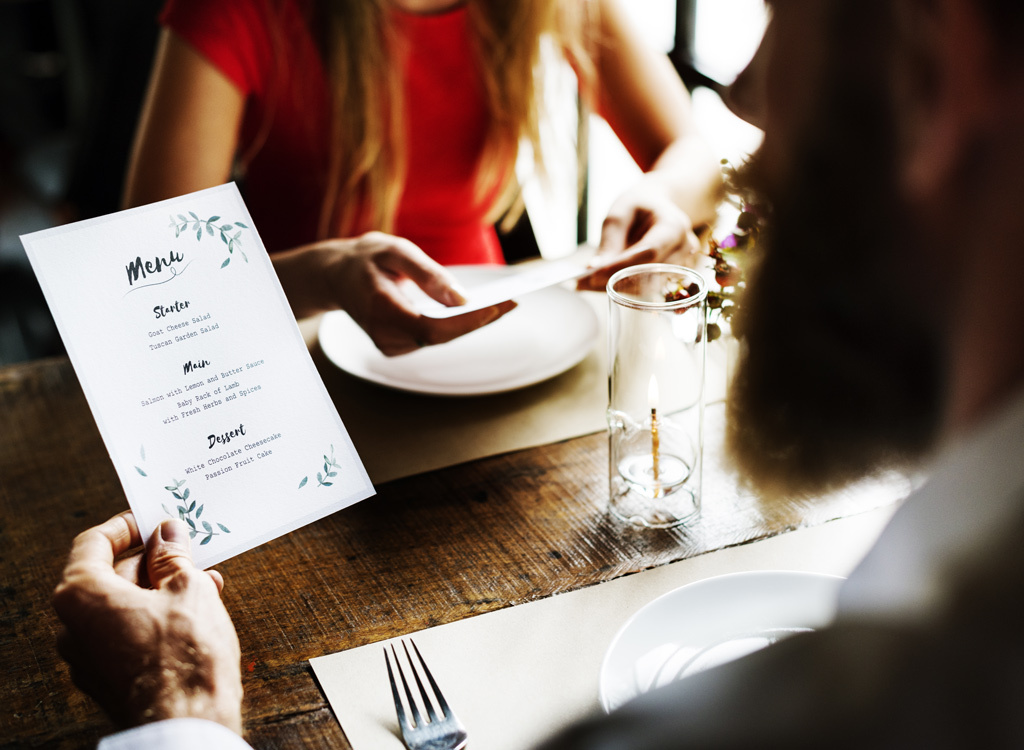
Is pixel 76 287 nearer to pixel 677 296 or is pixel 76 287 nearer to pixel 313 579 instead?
pixel 313 579

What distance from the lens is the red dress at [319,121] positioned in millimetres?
1497

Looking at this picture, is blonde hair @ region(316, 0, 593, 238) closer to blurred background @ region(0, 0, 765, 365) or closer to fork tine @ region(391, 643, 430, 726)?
blurred background @ region(0, 0, 765, 365)

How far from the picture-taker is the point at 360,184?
1659 millimetres

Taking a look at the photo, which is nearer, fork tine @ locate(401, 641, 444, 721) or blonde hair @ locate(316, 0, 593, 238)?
fork tine @ locate(401, 641, 444, 721)

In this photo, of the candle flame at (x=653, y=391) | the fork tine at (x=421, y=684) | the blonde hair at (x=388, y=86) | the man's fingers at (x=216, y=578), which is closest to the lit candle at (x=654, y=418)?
the candle flame at (x=653, y=391)

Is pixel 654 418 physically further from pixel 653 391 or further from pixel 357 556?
pixel 357 556

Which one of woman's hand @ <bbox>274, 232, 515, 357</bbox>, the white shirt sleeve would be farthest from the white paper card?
the white shirt sleeve

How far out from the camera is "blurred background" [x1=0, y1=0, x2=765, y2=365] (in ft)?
6.40

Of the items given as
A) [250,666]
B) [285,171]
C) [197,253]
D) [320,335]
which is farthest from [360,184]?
[250,666]

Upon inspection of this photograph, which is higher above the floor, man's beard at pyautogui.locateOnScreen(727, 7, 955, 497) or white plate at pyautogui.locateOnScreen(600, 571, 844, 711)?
man's beard at pyautogui.locateOnScreen(727, 7, 955, 497)

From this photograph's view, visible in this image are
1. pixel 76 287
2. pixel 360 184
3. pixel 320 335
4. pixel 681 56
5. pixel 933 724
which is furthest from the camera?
pixel 681 56

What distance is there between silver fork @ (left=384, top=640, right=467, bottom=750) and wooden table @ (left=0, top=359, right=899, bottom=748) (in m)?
0.06

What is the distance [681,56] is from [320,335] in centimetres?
196

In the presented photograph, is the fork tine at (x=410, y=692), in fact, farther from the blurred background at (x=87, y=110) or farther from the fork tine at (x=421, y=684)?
the blurred background at (x=87, y=110)
